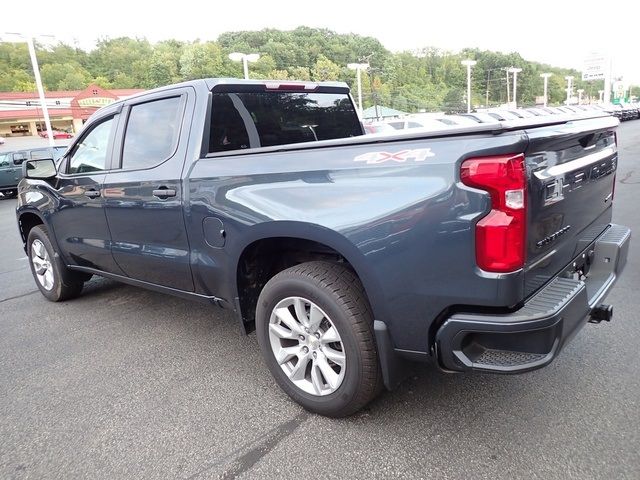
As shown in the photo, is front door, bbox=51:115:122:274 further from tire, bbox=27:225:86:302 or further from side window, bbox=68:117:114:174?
tire, bbox=27:225:86:302

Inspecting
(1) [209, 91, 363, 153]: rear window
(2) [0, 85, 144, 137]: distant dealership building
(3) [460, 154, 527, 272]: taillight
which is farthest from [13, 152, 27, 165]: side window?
(2) [0, 85, 144, 137]: distant dealership building

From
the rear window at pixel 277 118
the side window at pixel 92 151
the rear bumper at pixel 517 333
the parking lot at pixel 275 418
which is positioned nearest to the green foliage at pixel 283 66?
the rear window at pixel 277 118

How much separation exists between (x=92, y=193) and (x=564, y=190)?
11.2 feet

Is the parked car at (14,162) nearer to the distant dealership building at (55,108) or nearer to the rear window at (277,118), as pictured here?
the rear window at (277,118)

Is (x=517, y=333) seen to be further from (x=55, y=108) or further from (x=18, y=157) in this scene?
(x=55, y=108)

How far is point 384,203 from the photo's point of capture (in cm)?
228

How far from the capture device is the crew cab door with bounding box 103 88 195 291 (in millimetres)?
3338

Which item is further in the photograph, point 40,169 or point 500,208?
point 40,169

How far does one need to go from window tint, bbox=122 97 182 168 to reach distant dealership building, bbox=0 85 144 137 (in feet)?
185

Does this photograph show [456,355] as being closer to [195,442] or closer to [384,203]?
[384,203]

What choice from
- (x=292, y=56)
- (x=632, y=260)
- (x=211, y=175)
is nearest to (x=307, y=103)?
(x=211, y=175)

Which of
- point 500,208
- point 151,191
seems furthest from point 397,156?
point 151,191

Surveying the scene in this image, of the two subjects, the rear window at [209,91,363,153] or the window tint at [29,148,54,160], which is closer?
the rear window at [209,91,363,153]

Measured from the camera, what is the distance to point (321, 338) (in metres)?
2.68
